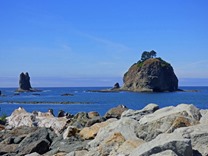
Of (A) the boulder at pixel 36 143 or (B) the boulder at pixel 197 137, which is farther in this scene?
(A) the boulder at pixel 36 143

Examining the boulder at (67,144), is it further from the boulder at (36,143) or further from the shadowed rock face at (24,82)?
the shadowed rock face at (24,82)

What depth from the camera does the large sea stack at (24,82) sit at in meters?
158

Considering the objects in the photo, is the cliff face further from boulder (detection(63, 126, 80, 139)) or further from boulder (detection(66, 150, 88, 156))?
boulder (detection(66, 150, 88, 156))

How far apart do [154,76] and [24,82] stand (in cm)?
5442

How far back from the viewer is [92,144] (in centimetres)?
1223

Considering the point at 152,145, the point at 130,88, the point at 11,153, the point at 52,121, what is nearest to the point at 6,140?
the point at 11,153

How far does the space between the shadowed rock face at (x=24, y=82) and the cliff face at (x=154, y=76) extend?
131 feet

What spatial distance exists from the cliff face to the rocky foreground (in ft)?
393

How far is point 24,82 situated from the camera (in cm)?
16375

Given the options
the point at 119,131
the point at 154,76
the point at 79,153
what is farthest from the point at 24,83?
the point at 79,153

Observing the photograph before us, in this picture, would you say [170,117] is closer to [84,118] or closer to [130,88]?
[84,118]

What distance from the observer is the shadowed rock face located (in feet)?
516

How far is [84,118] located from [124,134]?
20.5 feet

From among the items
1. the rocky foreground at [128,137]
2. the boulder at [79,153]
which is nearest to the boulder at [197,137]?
the rocky foreground at [128,137]
